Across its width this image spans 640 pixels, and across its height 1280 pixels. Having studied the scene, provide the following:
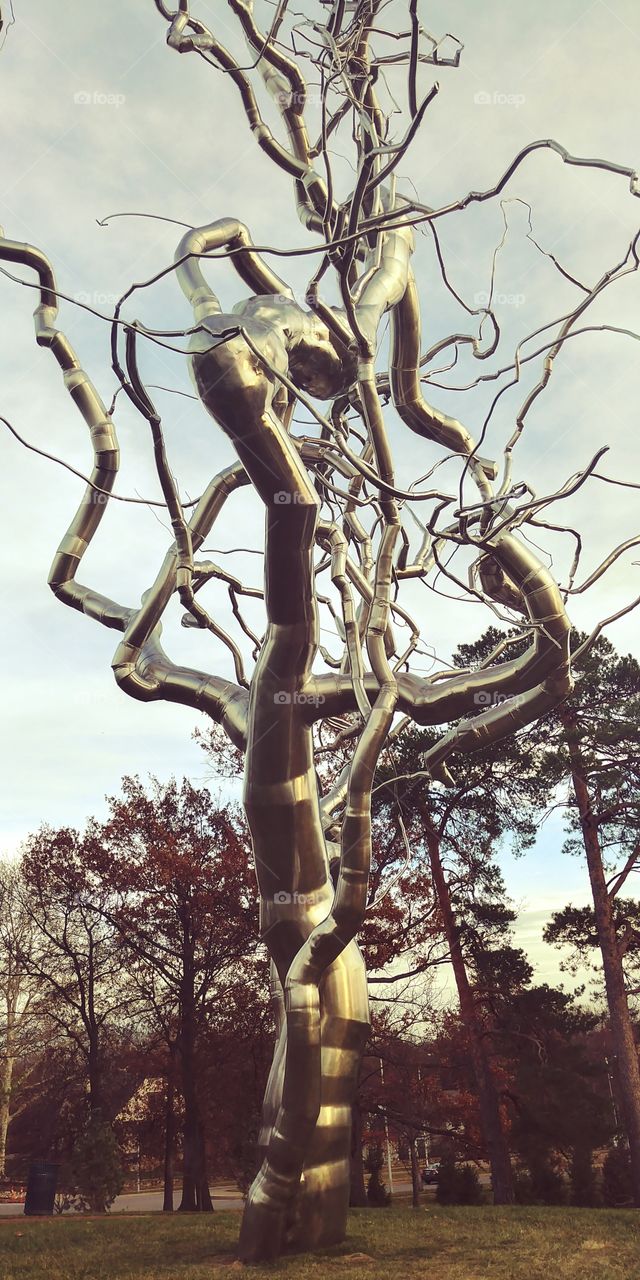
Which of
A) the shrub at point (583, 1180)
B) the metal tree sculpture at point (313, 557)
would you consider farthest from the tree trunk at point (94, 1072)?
the metal tree sculpture at point (313, 557)

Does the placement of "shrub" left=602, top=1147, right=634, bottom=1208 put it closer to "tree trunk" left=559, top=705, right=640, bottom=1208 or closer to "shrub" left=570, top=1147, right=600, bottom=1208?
"shrub" left=570, top=1147, right=600, bottom=1208

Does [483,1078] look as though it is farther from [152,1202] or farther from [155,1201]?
[155,1201]

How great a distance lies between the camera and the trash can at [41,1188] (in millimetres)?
15016

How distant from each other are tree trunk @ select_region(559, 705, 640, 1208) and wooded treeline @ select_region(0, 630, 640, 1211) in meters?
0.04

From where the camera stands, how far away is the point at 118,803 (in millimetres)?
22312

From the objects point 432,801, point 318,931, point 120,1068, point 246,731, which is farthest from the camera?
point 120,1068

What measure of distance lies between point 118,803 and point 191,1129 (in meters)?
7.65

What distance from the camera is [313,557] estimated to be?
6.98 metres

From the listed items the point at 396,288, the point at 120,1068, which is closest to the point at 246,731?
the point at 396,288

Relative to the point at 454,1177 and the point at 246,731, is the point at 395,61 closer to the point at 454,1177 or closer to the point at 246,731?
the point at 246,731

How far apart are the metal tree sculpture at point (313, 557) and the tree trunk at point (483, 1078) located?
11763 mm

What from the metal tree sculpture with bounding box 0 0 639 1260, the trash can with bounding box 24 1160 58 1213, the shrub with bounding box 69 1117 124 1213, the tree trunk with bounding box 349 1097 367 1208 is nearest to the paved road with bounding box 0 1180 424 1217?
the shrub with bounding box 69 1117 124 1213

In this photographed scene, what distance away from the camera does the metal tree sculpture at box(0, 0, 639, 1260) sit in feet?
20.9

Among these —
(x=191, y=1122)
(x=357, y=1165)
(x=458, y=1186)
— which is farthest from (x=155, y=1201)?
(x=458, y=1186)
